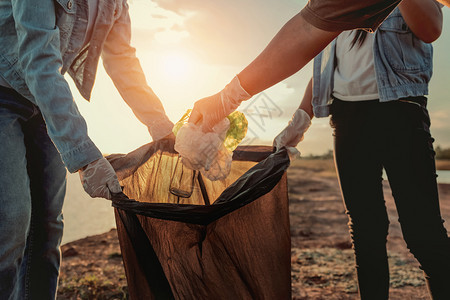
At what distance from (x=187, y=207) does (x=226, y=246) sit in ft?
0.60

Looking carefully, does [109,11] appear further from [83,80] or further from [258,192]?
[258,192]

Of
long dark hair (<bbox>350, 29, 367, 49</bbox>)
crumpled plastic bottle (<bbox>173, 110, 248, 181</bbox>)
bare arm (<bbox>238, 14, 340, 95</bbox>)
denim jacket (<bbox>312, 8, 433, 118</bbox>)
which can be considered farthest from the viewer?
long dark hair (<bbox>350, 29, 367, 49</bbox>)

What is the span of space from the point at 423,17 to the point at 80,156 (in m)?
1.35

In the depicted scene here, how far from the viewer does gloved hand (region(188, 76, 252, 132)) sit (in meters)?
1.02

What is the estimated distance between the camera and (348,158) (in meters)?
1.47

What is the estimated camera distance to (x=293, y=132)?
125 centimetres

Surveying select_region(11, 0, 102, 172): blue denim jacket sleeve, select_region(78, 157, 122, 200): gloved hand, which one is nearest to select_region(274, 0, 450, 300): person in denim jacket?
select_region(78, 157, 122, 200): gloved hand

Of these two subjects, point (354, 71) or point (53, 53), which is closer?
point (53, 53)

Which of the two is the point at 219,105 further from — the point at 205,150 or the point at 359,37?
the point at 359,37

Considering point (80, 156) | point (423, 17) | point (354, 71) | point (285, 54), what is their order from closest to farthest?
point (285, 54) → point (80, 156) → point (423, 17) → point (354, 71)

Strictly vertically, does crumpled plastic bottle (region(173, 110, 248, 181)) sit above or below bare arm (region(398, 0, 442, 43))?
below

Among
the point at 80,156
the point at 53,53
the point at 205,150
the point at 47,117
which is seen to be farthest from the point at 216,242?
the point at 53,53

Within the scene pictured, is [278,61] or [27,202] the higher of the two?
[278,61]

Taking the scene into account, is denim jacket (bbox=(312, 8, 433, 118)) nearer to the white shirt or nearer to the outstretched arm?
the white shirt
